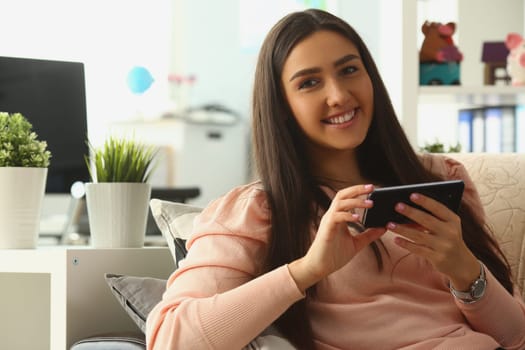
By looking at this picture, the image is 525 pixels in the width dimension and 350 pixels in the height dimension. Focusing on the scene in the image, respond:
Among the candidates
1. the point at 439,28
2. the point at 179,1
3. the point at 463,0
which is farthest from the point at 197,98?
the point at 439,28

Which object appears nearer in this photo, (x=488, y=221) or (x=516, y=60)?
(x=488, y=221)

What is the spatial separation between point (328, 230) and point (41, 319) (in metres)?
1.03

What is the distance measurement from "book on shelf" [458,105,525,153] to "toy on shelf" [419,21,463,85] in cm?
62

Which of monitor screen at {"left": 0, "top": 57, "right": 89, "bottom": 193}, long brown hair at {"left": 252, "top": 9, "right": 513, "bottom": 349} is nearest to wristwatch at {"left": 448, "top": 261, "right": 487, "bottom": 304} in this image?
long brown hair at {"left": 252, "top": 9, "right": 513, "bottom": 349}

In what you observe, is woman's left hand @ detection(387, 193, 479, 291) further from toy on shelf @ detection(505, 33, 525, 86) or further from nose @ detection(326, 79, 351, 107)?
toy on shelf @ detection(505, 33, 525, 86)

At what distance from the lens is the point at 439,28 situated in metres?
2.54

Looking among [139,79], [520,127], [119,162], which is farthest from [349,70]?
[520,127]

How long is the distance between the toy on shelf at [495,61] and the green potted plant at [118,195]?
1.50 meters

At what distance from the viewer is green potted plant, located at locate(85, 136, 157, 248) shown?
5.61ft

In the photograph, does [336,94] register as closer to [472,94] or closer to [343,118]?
[343,118]

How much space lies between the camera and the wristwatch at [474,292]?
1.31 meters

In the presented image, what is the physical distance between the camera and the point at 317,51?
1373 millimetres

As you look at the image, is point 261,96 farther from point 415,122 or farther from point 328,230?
point 415,122

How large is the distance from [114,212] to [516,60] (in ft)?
4.99
